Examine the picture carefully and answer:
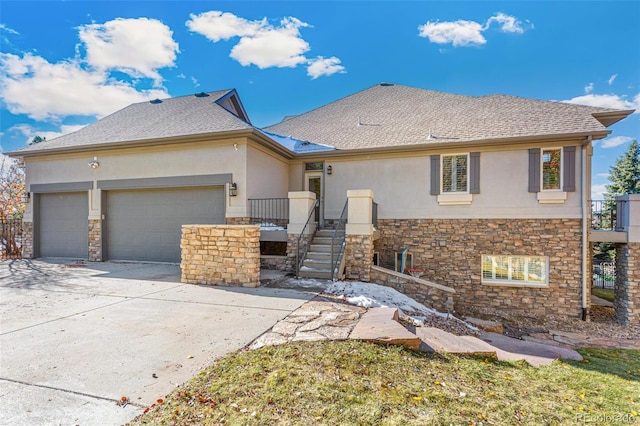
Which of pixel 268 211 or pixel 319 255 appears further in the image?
pixel 268 211

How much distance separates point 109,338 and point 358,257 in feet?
17.9

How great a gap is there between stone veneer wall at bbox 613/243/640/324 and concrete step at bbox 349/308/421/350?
8.41m

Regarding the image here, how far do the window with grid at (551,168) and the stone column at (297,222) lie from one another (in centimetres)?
711

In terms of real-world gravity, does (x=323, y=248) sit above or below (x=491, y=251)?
above

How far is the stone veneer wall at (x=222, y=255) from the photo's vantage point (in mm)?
6828

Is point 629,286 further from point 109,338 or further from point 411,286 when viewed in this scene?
point 109,338

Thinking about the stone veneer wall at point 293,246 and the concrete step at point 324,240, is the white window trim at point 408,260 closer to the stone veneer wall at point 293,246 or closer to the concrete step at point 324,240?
the concrete step at point 324,240

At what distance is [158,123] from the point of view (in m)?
11.4

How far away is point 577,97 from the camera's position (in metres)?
15.7

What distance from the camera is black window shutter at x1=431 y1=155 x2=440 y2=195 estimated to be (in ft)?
33.2

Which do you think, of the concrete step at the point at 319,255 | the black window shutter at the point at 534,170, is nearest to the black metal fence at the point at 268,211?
the concrete step at the point at 319,255

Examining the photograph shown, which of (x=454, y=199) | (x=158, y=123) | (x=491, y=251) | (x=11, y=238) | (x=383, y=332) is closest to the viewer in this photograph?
(x=383, y=332)

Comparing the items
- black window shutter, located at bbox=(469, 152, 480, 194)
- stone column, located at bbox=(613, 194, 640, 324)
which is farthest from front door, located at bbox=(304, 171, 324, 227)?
stone column, located at bbox=(613, 194, 640, 324)

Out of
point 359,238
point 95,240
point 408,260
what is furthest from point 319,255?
point 95,240
